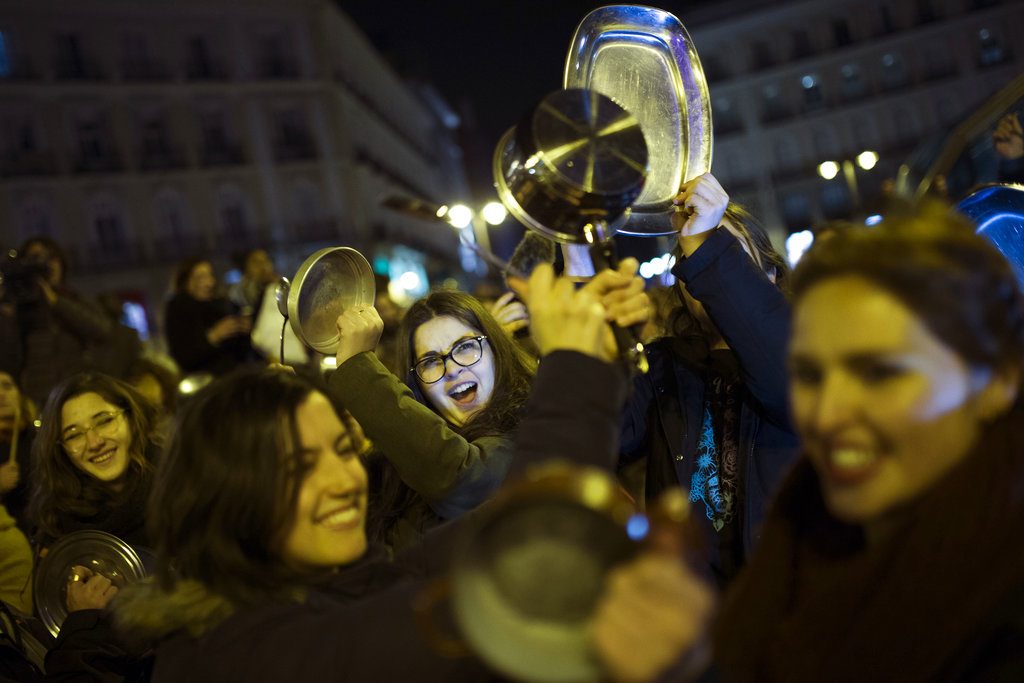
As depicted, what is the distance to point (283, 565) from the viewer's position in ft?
6.56

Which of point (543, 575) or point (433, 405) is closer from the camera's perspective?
point (543, 575)

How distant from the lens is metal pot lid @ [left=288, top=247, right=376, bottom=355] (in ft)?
9.43

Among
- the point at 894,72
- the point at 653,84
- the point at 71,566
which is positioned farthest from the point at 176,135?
the point at 653,84

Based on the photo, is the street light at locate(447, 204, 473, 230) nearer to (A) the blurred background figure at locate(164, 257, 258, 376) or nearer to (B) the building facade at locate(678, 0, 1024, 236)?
(A) the blurred background figure at locate(164, 257, 258, 376)

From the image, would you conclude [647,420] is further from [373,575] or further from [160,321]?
[160,321]

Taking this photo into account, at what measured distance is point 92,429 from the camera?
3.88 m

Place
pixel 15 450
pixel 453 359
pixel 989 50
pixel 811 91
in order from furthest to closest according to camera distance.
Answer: pixel 811 91 < pixel 989 50 < pixel 15 450 < pixel 453 359

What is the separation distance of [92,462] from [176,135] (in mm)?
38751

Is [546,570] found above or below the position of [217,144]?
below

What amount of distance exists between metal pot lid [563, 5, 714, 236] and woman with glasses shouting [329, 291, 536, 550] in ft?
2.62

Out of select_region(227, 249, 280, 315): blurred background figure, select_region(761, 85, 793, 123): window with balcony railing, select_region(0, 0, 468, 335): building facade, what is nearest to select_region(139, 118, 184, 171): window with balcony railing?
select_region(0, 0, 468, 335): building facade

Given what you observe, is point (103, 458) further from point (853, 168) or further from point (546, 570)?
point (853, 168)

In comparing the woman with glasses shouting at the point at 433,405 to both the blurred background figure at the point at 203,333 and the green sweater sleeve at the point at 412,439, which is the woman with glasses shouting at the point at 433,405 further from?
the blurred background figure at the point at 203,333

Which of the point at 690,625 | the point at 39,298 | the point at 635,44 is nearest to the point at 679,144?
the point at 635,44
